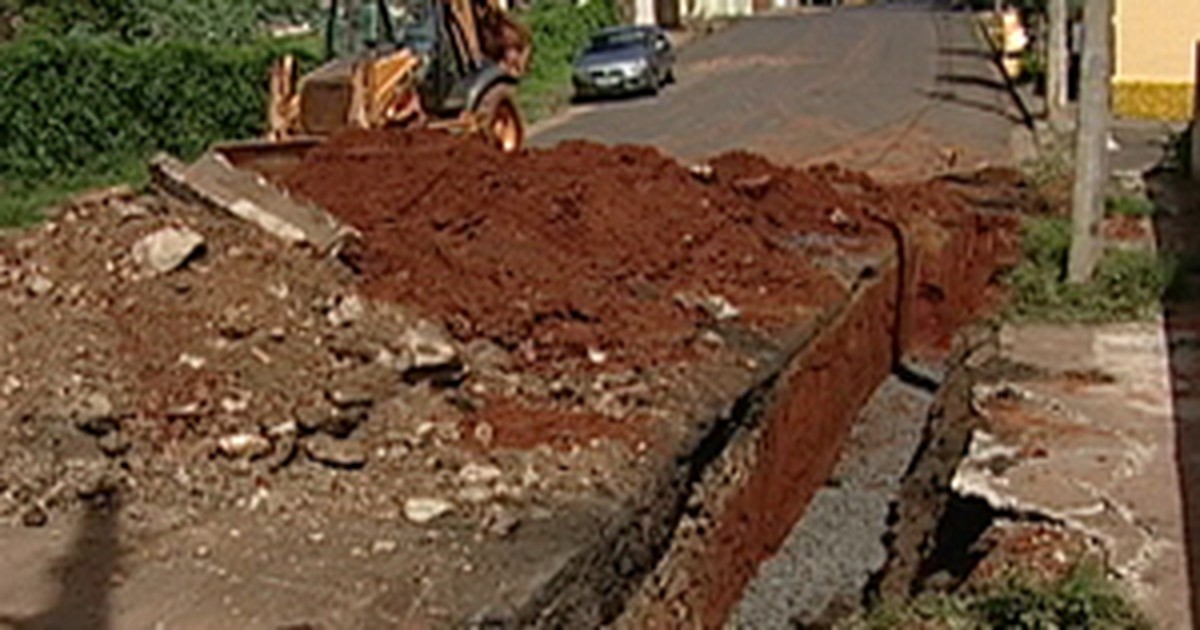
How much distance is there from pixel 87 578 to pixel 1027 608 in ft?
14.7

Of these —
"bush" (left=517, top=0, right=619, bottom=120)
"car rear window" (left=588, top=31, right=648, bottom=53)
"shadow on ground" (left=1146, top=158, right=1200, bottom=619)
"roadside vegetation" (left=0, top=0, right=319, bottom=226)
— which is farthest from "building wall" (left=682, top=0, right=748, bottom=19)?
"shadow on ground" (left=1146, top=158, right=1200, bottom=619)

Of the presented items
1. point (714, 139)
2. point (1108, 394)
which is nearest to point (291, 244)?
point (1108, 394)

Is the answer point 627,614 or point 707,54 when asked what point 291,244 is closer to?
point 627,614

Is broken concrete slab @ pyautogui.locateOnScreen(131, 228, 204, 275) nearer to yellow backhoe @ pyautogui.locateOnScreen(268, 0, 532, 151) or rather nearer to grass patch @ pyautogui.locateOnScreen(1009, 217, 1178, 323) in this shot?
yellow backhoe @ pyautogui.locateOnScreen(268, 0, 532, 151)

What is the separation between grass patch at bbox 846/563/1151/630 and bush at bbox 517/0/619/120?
86.3ft

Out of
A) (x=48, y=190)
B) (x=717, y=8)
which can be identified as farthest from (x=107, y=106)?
(x=717, y=8)

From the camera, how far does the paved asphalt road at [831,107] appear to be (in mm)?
26453

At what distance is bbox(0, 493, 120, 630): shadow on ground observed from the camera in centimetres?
684

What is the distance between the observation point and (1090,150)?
48.1ft

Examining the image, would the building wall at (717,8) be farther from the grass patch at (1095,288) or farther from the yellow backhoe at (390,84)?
the grass patch at (1095,288)

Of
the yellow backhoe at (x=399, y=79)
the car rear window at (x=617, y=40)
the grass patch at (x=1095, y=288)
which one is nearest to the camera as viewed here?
the grass patch at (x=1095, y=288)

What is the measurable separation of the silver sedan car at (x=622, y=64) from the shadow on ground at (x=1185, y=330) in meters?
15.9

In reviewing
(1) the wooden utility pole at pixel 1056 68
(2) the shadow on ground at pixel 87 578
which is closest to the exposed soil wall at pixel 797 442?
(2) the shadow on ground at pixel 87 578

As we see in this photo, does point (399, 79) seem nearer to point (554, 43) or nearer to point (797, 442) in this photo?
point (797, 442)
